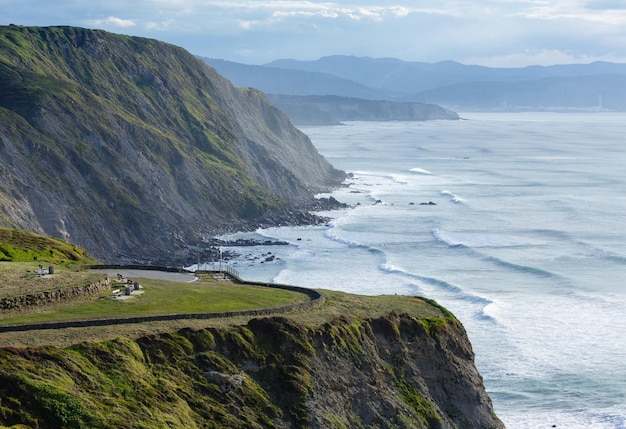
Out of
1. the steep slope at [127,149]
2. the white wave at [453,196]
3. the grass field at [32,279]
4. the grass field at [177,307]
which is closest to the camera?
the grass field at [177,307]

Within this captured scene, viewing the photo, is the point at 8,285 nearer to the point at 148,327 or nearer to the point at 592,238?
the point at 148,327

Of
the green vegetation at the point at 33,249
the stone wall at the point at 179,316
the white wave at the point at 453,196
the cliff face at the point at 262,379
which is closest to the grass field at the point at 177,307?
the stone wall at the point at 179,316

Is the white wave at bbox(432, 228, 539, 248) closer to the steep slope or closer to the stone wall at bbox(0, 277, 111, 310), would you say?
the steep slope

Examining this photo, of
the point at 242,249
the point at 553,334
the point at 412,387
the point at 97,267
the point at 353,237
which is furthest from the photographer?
the point at 353,237

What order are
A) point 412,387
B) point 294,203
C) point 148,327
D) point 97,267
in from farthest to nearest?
point 294,203
point 97,267
point 412,387
point 148,327

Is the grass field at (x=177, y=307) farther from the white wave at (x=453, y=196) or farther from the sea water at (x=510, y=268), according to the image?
the white wave at (x=453, y=196)

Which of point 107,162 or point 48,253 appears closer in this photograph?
point 48,253

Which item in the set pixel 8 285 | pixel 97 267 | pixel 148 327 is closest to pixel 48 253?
pixel 97 267
